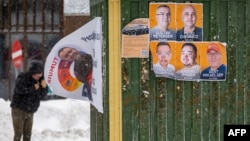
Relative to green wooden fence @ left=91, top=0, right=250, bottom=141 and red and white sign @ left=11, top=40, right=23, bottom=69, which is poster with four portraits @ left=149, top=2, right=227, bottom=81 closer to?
green wooden fence @ left=91, top=0, right=250, bottom=141

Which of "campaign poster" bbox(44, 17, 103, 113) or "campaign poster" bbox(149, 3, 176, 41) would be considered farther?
"campaign poster" bbox(44, 17, 103, 113)

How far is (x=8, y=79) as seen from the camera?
16.2m

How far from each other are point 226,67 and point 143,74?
77cm

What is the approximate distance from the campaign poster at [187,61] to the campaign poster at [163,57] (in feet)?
0.15

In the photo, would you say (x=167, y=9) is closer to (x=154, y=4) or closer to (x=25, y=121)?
(x=154, y=4)

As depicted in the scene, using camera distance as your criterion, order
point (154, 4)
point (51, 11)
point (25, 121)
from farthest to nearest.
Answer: point (51, 11) < point (25, 121) < point (154, 4)

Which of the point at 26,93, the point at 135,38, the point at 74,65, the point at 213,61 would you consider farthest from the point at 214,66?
the point at 26,93

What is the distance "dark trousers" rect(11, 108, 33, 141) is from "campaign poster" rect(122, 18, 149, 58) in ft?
17.5

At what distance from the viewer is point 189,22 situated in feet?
17.8

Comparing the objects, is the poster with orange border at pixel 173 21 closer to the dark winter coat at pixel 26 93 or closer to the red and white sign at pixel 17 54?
the dark winter coat at pixel 26 93

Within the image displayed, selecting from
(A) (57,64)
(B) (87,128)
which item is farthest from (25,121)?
(A) (57,64)

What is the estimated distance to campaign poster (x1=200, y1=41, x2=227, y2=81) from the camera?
214 inches

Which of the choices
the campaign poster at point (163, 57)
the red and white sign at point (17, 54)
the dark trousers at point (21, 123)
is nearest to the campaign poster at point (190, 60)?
the campaign poster at point (163, 57)

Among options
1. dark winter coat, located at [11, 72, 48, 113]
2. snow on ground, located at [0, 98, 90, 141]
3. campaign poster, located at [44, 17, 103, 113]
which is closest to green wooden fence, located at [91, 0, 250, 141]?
campaign poster, located at [44, 17, 103, 113]
